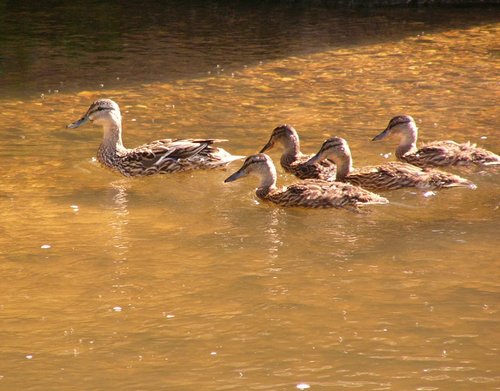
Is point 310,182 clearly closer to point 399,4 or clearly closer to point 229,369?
point 229,369

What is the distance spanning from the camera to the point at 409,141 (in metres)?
9.72

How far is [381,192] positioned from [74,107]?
3874 mm

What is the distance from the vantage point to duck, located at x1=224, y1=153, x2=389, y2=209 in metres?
8.36

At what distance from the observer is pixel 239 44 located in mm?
14219

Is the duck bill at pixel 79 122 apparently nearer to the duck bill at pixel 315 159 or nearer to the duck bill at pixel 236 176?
the duck bill at pixel 236 176

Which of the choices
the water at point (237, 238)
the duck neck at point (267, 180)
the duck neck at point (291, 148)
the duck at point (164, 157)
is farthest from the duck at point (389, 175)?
the duck at point (164, 157)

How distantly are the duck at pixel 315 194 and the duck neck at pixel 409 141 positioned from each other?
1248 mm

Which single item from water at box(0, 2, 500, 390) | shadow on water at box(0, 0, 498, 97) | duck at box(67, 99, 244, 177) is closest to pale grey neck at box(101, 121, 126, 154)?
duck at box(67, 99, 244, 177)

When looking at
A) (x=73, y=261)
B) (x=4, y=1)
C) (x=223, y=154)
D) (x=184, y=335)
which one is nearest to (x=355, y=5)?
(x=4, y=1)

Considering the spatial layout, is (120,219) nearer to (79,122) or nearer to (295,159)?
(295,159)

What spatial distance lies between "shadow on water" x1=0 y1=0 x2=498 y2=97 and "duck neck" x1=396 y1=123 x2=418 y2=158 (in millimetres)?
3572

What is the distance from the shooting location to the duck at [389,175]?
8797 mm

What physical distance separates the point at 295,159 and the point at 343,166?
0.56 metres

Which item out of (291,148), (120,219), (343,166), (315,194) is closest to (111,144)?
(291,148)
